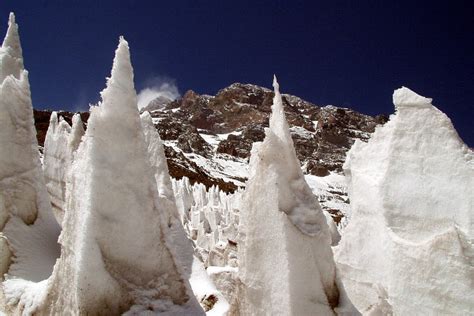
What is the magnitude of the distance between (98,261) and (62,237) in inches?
28.0

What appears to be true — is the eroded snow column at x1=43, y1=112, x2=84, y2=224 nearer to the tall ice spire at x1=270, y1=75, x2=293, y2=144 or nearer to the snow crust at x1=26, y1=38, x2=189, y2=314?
the tall ice spire at x1=270, y1=75, x2=293, y2=144

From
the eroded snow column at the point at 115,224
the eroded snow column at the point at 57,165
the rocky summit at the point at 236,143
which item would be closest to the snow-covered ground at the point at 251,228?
the eroded snow column at the point at 115,224

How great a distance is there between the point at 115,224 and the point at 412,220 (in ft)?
13.2

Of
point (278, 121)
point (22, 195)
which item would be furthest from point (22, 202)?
point (278, 121)

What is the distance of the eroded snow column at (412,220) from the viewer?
540 centimetres

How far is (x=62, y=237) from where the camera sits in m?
4.12

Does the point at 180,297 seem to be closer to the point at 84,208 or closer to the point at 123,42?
the point at 84,208

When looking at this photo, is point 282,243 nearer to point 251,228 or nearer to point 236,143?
point 251,228

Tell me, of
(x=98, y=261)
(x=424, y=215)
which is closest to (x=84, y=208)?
(x=98, y=261)

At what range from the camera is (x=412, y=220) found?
593cm

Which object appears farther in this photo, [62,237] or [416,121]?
[416,121]

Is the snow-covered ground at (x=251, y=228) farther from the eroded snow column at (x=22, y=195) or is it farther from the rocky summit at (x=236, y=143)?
the rocky summit at (x=236, y=143)

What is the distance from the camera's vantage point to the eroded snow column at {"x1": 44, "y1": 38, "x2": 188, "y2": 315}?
362 cm

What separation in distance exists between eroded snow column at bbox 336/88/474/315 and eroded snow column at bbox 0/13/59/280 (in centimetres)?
418
